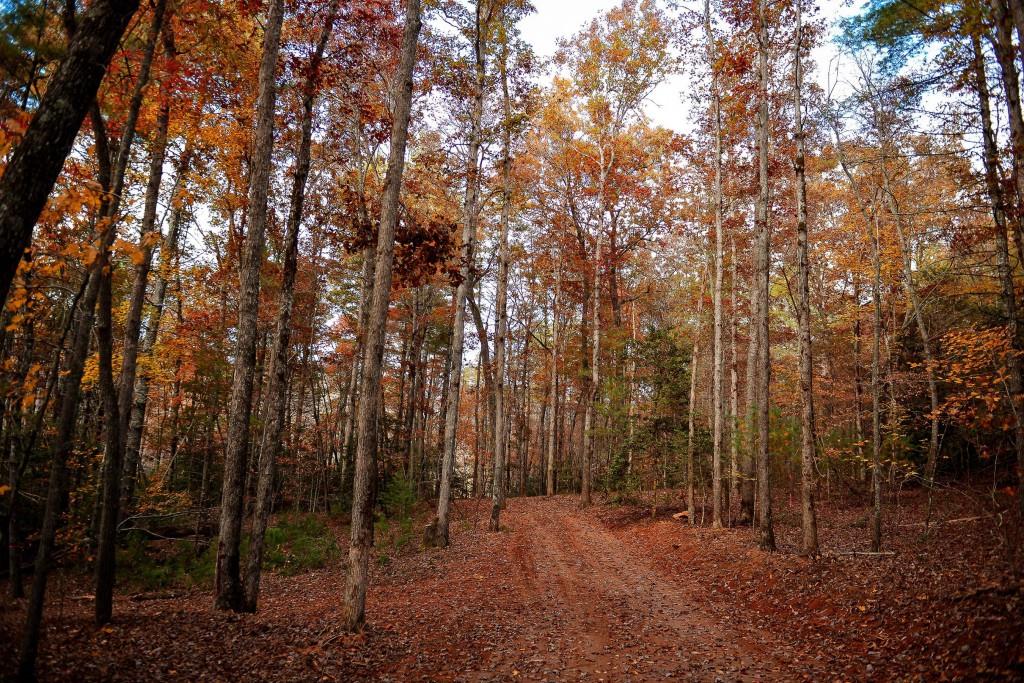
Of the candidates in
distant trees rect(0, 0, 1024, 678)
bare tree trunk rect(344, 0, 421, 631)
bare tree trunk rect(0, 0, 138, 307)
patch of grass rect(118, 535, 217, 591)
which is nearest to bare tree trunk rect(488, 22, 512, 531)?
distant trees rect(0, 0, 1024, 678)

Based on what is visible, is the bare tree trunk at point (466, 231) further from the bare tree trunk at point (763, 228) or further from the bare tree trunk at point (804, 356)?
the bare tree trunk at point (804, 356)

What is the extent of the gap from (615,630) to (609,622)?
399mm

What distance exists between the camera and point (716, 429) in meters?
13.7

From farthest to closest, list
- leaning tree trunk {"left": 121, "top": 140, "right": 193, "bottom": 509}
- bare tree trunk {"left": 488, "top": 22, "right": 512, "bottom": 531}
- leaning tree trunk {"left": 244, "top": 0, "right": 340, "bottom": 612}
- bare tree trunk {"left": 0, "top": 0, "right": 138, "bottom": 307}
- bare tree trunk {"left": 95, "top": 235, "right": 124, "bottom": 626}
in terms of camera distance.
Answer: bare tree trunk {"left": 488, "top": 22, "right": 512, "bottom": 531}, leaning tree trunk {"left": 121, "top": 140, "right": 193, "bottom": 509}, leaning tree trunk {"left": 244, "top": 0, "right": 340, "bottom": 612}, bare tree trunk {"left": 95, "top": 235, "right": 124, "bottom": 626}, bare tree trunk {"left": 0, "top": 0, "right": 138, "bottom": 307}

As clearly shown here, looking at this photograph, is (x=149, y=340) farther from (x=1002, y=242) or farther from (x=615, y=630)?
(x=1002, y=242)

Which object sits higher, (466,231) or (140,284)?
(466,231)

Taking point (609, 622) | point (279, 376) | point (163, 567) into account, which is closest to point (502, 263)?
point (279, 376)

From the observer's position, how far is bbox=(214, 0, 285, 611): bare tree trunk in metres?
8.01

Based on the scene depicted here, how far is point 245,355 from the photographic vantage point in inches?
323

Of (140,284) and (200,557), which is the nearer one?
(140,284)

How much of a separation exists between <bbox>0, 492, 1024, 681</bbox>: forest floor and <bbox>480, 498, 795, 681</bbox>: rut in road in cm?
4

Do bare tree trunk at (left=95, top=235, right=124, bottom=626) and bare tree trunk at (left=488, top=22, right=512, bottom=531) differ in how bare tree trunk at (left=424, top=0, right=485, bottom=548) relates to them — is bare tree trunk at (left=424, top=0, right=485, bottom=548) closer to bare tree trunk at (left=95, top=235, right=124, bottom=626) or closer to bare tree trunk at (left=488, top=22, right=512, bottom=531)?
bare tree trunk at (left=488, top=22, right=512, bottom=531)

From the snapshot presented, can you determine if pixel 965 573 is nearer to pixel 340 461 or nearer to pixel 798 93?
pixel 798 93

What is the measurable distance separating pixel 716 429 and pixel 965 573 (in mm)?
6566
